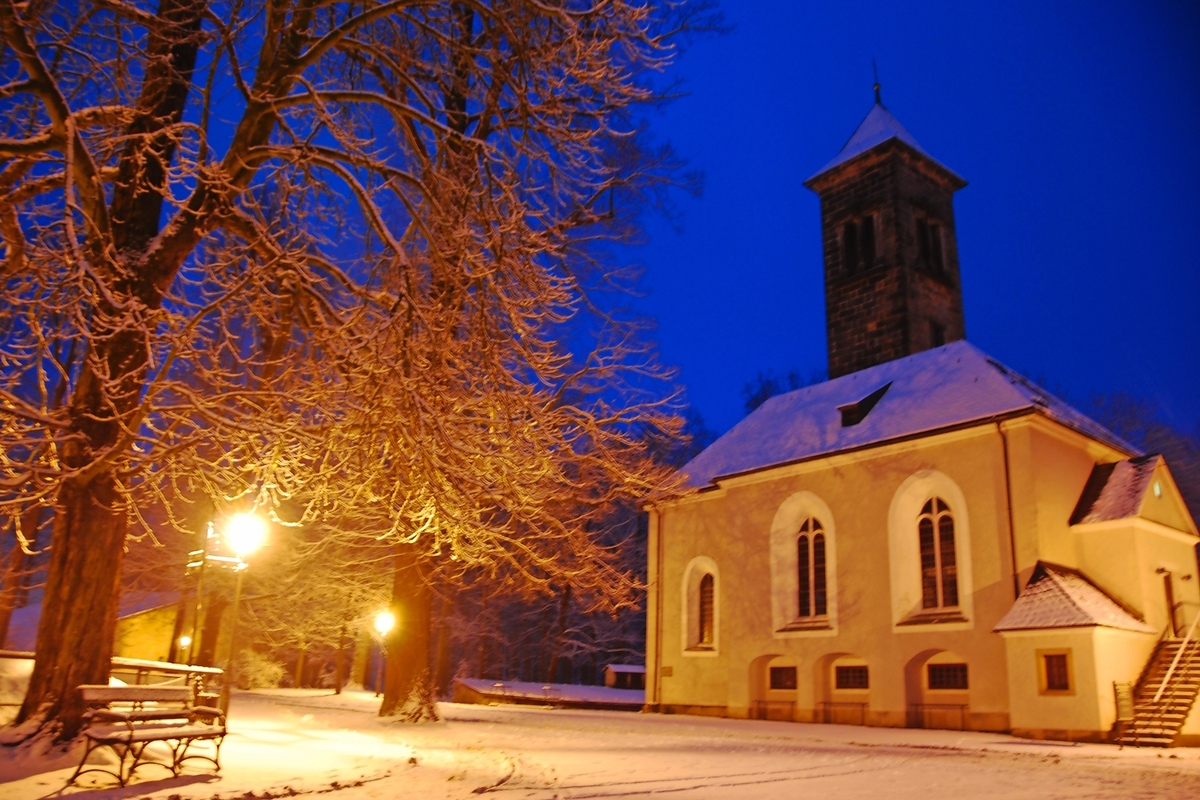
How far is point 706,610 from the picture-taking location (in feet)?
95.1

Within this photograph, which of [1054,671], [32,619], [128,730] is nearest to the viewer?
[128,730]

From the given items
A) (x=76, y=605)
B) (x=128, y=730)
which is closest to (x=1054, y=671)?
(x=128, y=730)

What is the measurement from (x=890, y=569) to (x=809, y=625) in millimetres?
3062

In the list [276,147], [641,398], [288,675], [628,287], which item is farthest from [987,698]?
[288,675]

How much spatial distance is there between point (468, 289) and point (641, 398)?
6.05 m

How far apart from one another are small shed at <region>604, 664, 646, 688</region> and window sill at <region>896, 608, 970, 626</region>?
19.3 metres

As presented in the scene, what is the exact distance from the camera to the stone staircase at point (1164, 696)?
17594 mm

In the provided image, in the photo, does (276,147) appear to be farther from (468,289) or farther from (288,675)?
(288,675)

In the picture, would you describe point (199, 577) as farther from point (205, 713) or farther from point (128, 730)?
point (128, 730)

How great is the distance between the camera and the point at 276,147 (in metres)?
9.42

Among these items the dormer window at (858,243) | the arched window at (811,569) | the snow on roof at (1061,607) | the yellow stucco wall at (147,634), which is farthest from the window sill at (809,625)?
the yellow stucco wall at (147,634)

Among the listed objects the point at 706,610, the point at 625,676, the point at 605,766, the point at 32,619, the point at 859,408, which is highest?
the point at 859,408

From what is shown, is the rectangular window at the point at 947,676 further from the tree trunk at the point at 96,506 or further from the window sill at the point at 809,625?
the tree trunk at the point at 96,506

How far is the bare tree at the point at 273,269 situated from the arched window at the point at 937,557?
A: 48.6ft
